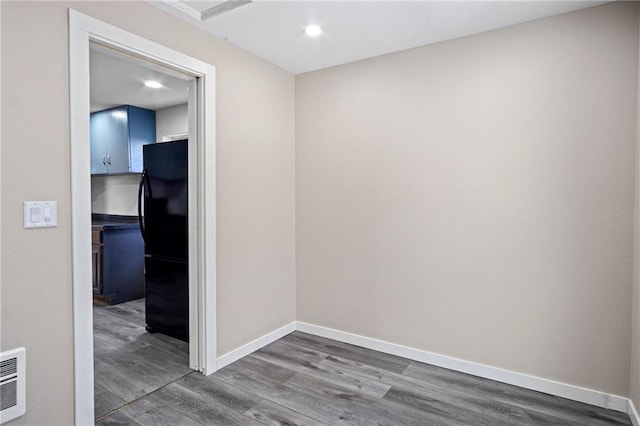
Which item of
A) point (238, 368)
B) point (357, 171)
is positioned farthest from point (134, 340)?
point (357, 171)

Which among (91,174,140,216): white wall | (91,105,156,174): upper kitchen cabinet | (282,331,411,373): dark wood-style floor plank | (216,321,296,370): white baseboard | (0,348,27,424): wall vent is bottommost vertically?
(282,331,411,373): dark wood-style floor plank

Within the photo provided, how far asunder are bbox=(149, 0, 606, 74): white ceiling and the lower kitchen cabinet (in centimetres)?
298

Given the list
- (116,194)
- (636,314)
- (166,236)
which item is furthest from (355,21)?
(116,194)

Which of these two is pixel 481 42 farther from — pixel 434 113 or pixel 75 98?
pixel 75 98

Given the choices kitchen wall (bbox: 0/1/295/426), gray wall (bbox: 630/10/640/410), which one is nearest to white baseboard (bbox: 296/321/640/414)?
gray wall (bbox: 630/10/640/410)

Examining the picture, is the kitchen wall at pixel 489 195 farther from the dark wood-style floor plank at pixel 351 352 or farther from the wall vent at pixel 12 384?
the wall vent at pixel 12 384

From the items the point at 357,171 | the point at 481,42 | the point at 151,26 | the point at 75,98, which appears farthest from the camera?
the point at 357,171

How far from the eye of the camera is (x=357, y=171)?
3.21 metres

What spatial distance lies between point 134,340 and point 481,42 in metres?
3.85

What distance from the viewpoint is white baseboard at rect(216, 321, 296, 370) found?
2.79 meters

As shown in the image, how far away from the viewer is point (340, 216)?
3309 mm

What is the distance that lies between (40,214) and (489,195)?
9.01 feet

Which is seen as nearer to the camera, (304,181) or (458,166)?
(458,166)

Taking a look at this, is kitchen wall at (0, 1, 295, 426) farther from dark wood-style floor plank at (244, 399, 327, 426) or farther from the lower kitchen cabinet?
the lower kitchen cabinet
